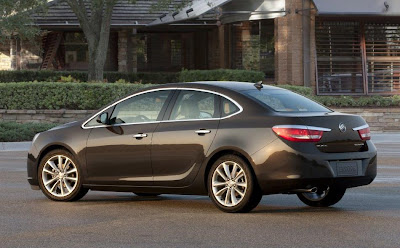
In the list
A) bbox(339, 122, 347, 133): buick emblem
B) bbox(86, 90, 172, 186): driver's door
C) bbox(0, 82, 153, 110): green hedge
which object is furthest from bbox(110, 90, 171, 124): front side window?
bbox(0, 82, 153, 110): green hedge

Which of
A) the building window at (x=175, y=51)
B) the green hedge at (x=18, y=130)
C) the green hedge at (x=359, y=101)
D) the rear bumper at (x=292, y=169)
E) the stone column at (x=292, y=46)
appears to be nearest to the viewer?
the rear bumper at (x=292, y=169)

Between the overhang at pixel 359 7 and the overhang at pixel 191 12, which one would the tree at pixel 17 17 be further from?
the overhang at pixel 359 7

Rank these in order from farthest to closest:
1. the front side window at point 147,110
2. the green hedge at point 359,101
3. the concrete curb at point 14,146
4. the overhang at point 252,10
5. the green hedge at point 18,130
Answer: the overhang at point 252,10 < the green hedge at point 359,101 < the green hedge at point 18,130 < the concrete curb at point 14,146 < the front side window at point 147,110

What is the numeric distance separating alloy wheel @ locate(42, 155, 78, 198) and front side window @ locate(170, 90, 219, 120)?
4.97ft

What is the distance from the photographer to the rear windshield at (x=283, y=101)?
11359mm

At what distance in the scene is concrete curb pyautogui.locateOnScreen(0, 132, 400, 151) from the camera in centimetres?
2317

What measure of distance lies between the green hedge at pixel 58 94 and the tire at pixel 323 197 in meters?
16.1

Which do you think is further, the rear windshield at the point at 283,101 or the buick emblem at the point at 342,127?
the rear windshield at the point at 283,101

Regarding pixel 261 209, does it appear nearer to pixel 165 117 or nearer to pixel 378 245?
pixel 165 117

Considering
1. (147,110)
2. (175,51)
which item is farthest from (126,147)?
(175,51)

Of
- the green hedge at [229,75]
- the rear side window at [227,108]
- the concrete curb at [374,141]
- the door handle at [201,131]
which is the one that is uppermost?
the green hedge at [229,75]

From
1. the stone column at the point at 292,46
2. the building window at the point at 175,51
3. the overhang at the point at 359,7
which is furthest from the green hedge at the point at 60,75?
the overhang at the point at 359,7

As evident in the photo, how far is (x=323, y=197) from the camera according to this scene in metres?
11.8

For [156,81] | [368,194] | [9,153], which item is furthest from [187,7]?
[368,194]
